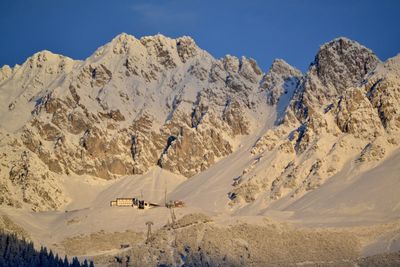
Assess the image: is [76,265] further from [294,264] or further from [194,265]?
[294,264]

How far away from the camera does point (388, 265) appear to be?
192m

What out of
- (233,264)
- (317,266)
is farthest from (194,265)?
(317,266)

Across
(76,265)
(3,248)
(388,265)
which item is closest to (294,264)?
(388,265)

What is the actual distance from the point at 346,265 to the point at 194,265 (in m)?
27.9

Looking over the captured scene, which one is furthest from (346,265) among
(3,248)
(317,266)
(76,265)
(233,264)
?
(3,248)

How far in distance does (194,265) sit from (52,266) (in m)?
30.4

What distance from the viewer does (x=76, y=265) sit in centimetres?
18662

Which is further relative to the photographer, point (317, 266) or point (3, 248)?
point (317, 266)

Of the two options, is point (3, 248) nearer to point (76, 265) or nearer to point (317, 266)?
point (76, 265)

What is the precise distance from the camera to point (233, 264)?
199 meters

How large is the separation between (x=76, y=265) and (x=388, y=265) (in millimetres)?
55046

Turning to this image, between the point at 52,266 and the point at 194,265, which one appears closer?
the point at 52,266

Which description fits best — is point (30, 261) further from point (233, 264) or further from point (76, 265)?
point (233, 264)

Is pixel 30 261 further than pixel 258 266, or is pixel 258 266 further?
pixel 258 266
